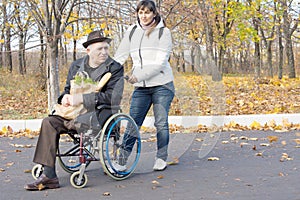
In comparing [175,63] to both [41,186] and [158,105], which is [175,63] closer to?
[158,105]

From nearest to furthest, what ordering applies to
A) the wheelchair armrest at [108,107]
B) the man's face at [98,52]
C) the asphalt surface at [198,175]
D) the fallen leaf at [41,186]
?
the asphalt surface at [198,175] < the fallen leaf at [41,186] < the wheelchair armrest at [108,107] < the man's face at [98,52]

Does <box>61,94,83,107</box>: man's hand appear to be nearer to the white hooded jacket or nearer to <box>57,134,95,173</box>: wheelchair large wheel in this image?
<box>57,134,95,173</box>: wheelchair large wheel

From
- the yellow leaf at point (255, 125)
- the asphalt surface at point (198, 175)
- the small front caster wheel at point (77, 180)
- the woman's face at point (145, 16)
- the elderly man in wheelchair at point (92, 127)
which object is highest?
the woman's face at point (145, 16)

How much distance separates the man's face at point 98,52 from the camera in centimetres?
443

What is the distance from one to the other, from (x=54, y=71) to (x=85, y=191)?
5.76m

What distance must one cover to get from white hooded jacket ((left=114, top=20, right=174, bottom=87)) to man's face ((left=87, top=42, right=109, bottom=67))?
25 centimetres

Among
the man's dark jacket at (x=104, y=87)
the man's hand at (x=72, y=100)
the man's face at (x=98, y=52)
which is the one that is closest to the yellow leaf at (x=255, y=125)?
the man's dark jacket at (x=104, y=87)

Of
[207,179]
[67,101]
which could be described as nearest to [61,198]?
[67,101]

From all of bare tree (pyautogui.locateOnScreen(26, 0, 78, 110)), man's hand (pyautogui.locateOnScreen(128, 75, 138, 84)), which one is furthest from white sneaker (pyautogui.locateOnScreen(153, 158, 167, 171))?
bare tree (pyautogui.locateOnScreen(26, 0, 78, 110))

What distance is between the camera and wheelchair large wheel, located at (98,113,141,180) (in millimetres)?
4195

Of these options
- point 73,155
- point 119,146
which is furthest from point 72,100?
point 119,146

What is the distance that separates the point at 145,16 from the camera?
4531 millimetres

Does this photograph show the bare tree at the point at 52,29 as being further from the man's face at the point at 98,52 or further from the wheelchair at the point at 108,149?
the man's face at the point at 98,52

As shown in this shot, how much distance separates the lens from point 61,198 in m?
3.81
